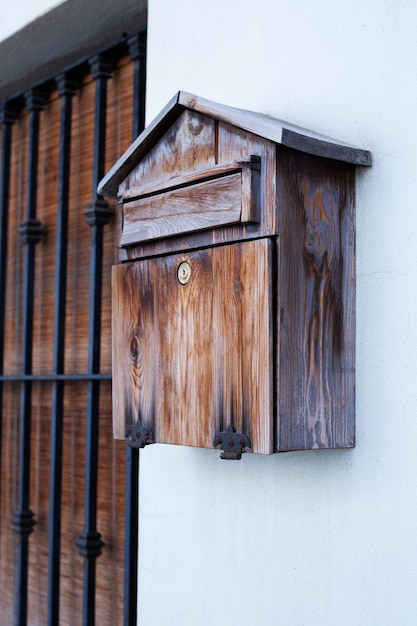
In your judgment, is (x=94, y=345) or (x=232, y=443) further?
(x=94, y=345)

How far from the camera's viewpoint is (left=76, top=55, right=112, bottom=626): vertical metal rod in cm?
198

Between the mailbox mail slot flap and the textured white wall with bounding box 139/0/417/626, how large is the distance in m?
0.19

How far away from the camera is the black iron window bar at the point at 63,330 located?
1.94m

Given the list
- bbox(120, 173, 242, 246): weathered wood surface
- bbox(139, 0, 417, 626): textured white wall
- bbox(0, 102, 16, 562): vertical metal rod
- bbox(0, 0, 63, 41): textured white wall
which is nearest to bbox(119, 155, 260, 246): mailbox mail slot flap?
bbox(120, 173, 242, 246): weathered wood surface

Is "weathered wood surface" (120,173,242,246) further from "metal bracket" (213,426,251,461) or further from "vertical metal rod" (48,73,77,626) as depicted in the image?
"vertical metal rod" (48,73,77,626)

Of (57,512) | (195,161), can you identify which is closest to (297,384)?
(195,161)

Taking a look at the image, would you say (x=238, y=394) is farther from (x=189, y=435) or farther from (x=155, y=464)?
(x=155, y=464)

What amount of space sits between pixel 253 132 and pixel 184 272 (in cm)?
25

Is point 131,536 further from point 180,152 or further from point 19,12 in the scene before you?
point 19,12

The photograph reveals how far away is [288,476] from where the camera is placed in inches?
54.1

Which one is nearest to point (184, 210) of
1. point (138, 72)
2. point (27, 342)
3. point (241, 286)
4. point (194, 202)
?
point (194, 202)

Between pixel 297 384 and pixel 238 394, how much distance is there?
0.29 feet

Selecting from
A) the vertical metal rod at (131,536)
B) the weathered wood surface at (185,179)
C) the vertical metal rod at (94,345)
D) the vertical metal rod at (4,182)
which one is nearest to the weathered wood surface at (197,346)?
the weathered wood surface at (185,179)

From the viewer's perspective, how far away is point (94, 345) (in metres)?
2.01
